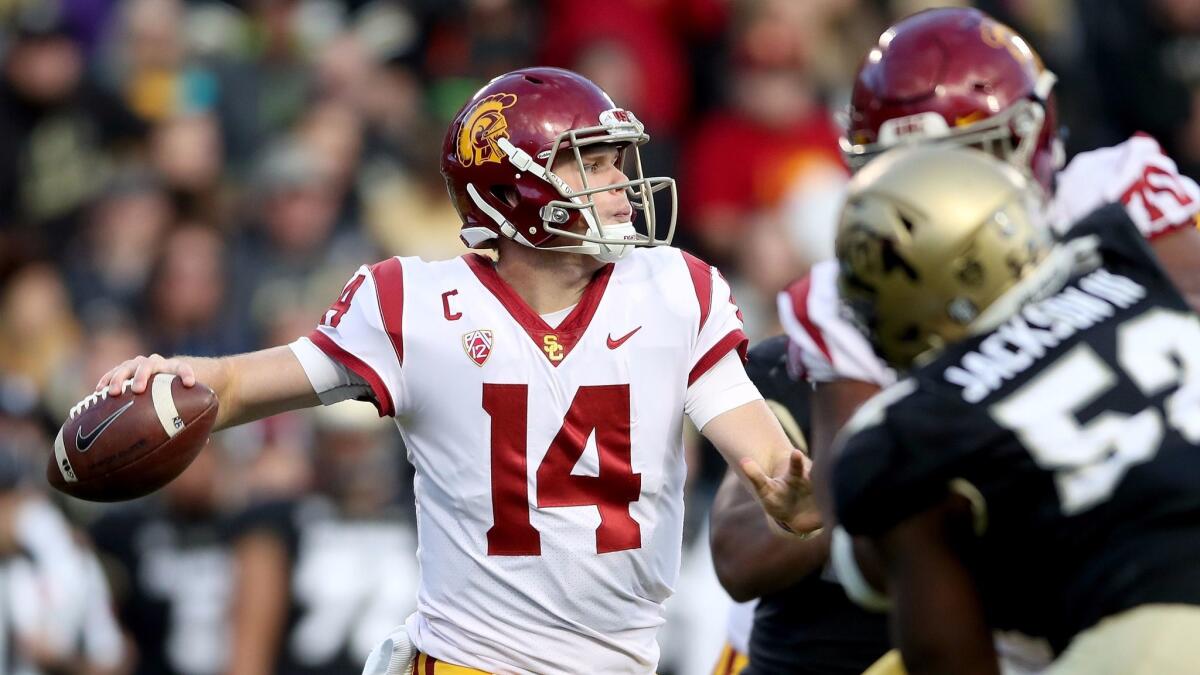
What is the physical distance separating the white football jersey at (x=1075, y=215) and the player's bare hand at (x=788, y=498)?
321 millimetres

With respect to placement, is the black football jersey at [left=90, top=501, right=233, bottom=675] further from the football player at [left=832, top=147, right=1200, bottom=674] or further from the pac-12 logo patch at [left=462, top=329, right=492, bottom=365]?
the football player at [left=832, top=147, right=1200, bottom=674]

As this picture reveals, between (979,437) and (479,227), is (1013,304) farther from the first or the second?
(479,227)

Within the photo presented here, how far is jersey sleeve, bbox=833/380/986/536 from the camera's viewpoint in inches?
108

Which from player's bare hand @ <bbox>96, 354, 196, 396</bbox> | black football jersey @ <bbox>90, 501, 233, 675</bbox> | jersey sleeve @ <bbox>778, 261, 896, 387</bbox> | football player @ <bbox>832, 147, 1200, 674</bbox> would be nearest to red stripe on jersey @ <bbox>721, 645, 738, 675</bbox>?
jersey sleeve @ <bbox>778, 261, 896, 387</bbox>

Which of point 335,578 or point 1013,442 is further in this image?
point 335,578

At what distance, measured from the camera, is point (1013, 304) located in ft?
9.39

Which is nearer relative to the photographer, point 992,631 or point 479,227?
point 992,631

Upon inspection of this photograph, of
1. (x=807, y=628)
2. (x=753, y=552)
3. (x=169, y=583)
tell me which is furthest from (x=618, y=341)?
(x=169, y=583)

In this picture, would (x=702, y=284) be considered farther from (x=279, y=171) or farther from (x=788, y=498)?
(x=279, y=171)

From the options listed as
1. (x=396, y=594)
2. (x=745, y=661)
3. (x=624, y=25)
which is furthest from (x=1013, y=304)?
(x=624, y=25)

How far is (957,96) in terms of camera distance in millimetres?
3576

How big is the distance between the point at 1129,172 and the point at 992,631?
4.77ft

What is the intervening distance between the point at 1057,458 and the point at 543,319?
4.88 feet

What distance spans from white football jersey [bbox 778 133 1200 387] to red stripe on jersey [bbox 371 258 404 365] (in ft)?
2.80
